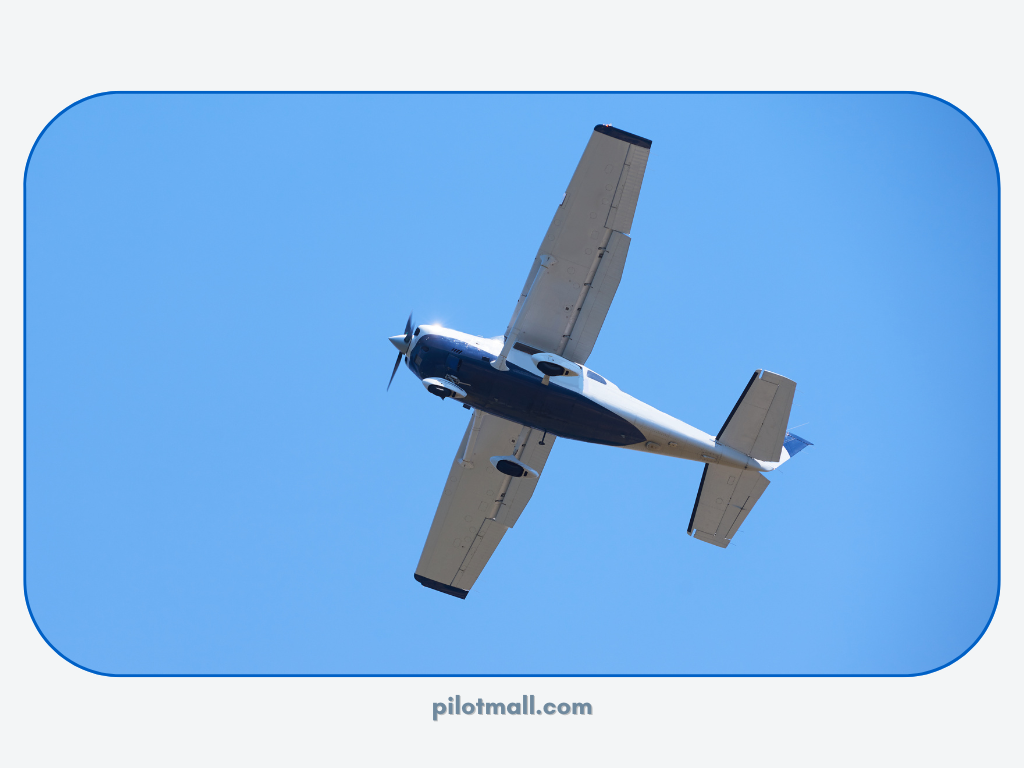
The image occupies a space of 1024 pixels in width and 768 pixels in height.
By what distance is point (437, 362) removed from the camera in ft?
54.0

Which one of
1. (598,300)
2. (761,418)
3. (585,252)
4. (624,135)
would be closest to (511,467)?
(598,300)

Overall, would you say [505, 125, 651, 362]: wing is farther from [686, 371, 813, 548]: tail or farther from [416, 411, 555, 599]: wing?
[686, 371, 813, 548]: tail

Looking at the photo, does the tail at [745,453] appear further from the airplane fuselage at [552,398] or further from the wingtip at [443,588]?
the wingtip at [443,588]

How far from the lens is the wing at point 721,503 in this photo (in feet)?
55.4

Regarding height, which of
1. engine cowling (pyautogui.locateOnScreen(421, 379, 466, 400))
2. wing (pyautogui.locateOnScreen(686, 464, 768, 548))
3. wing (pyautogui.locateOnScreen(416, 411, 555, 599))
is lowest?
wing (pyautogui.locateOnScreen(416, 411, 555, 599))

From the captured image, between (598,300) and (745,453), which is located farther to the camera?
(745,453)

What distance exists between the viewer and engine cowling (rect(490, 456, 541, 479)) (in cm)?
1712

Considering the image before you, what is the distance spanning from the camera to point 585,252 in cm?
1605

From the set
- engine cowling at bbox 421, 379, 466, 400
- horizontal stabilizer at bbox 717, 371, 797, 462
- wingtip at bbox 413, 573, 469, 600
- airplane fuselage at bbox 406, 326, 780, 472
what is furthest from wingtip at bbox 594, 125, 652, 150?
wingtip at bbox 413, 573, 469, 600

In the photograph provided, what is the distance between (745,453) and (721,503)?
3.48ft

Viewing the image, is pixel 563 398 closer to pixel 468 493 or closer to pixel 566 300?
pixel 566 300

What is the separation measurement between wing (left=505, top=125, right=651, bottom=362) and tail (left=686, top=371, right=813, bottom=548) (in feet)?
9.86

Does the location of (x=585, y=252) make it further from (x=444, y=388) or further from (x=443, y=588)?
(x=443, y=588)

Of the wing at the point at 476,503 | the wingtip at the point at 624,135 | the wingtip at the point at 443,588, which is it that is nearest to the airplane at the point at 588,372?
the wingtip at the point at 624,135
